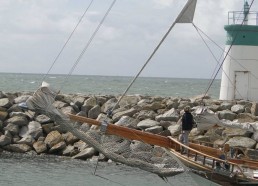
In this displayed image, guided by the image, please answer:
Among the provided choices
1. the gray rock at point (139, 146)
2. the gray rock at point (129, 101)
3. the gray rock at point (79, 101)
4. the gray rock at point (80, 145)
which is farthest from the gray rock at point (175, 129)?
the gray rock at point (139, 146)

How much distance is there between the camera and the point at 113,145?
17641mm

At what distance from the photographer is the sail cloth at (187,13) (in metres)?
17.7

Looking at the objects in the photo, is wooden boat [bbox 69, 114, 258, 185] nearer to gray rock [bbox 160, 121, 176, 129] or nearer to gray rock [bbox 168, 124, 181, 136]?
gray rock [bbox 168, 124, 181, 136]

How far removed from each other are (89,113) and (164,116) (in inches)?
178

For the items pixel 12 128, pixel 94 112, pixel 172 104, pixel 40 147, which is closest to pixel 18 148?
pixel 40 147

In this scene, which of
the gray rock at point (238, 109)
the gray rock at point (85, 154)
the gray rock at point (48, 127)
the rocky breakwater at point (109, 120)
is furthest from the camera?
the gray rock at point (238, 109)

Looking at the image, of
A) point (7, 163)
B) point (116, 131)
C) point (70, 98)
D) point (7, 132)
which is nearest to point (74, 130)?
point (116, 131)

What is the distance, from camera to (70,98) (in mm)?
35719

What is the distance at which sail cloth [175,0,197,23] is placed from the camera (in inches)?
695

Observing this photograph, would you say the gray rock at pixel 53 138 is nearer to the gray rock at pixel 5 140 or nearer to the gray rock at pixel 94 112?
the gray rock at pixel 5 140

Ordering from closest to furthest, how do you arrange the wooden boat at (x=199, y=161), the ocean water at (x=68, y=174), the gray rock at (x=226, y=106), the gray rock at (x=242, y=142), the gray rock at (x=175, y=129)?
the wooden boat at (x=199, y=161) < the ocean water at (x=68, y=174) < the gray rock at (x=242, y=142) < the gray rock at (x=175, y=129) < the gray rock at (x=226, y=106)

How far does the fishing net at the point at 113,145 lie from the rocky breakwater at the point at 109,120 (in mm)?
6474

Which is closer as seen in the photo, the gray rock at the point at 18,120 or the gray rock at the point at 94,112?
the gray rock at the point at 18,120

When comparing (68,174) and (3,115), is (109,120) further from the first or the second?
(3,115)
